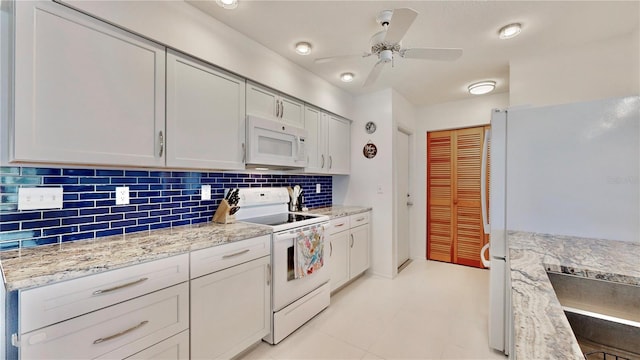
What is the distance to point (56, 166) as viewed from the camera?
4.75ft

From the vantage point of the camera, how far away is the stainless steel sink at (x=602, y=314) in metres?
1.03

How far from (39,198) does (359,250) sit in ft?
9.12

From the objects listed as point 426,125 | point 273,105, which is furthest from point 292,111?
point 426,125

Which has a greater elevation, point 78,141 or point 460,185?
point 78,141

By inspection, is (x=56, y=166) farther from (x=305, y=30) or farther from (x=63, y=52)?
(x=305, y=30)

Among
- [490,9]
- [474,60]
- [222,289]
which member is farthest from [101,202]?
[474,60]

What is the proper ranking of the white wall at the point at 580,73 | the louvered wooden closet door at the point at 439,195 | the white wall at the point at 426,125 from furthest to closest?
the louvered wooden closet door at the point at 439,195 → the white wall at the point at 426,125 → the white wall at the point at 580,73

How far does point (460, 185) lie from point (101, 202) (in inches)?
160

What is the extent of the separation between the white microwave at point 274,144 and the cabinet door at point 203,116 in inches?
3.5

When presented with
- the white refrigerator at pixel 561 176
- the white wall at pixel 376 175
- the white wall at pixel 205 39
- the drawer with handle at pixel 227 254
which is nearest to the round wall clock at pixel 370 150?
the white wall at pixel 376 175

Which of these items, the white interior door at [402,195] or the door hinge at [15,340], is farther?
the white interior door at [402,195]

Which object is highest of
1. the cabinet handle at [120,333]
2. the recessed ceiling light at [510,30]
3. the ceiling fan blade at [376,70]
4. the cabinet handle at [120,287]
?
the recessed ceiling light at [510,30]

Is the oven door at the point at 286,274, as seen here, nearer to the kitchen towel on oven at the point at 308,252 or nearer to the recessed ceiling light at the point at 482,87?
the kitchen towel on oven at the point at 308,252

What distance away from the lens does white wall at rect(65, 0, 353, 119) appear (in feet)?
4.81
